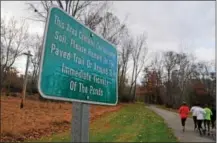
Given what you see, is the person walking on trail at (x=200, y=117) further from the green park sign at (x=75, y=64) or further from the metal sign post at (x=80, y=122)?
the metal sign post at (x=80, y=122)

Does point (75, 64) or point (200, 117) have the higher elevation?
point (75, 64)

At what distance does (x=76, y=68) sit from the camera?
2.62 metres

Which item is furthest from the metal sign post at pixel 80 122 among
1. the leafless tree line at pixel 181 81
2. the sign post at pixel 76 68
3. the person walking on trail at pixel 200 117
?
the leafless tree line at pixel 181 81

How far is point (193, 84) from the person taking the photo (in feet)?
233

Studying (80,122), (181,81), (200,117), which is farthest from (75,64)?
(181,81)

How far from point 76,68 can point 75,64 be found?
3 cm

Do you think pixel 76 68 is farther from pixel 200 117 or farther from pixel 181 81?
pixel 181 81

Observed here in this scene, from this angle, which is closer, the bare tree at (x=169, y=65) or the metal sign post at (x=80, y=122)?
the metal sign post at (x=80, y=122)

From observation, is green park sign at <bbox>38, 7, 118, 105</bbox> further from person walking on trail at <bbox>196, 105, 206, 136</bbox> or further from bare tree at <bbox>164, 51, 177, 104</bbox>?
bare tree at <bbox>164, 51, 177, 104</bbox>

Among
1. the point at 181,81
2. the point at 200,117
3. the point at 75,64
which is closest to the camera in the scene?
the point at 75,64

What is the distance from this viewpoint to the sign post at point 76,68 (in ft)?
7.65

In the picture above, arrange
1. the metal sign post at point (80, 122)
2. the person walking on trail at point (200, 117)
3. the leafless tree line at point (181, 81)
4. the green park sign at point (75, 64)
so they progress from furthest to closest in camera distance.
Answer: the leafless tree line at point (181, 81), the person walking on trail at point (200, 117), the metal sign post at point (80, 122), the green park sign at point (75, 64)

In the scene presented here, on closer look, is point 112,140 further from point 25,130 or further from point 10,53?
point 10,53

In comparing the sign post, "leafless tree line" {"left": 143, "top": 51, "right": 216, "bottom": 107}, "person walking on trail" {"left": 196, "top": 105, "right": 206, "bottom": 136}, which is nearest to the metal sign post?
the sign post
